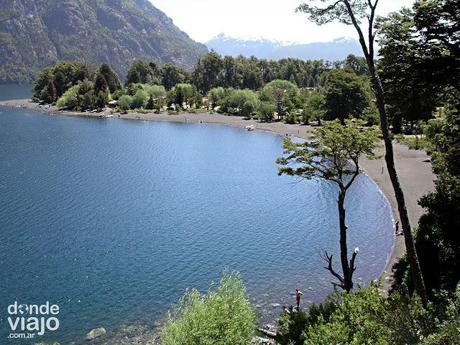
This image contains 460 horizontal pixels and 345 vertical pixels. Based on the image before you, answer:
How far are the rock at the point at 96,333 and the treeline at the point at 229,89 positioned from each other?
75.6 m

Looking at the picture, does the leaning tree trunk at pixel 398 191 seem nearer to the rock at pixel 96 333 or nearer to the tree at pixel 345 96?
the rock at pixel 96 333

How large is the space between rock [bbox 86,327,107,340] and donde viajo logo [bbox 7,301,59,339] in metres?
2.42

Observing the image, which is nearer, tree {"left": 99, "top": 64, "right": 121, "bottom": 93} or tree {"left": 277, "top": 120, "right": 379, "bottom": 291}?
tree {"left": 277, "top": 120, "right": 379, "bottom": 291}

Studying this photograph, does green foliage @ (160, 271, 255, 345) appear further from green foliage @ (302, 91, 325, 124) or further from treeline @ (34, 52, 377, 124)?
green foliage @ (302, 91, 325, 124)

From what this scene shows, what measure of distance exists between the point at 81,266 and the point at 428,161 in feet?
170

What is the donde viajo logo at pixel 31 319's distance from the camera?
26219 millimetres

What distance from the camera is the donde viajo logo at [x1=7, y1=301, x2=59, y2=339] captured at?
86.0ft

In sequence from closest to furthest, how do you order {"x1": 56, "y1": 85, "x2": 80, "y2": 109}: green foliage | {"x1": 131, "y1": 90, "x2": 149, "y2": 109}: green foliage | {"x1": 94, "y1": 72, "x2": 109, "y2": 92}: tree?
{"x1": 131, "y1": 90, "x2": 149, "y2": 109}: green foliage → {"x1": 56, "y1": 85, "x2": 80, "y2": 109}: green foliage → {"x1": 94, "y1": 72, "x2": 109, "y2": 92}: tree

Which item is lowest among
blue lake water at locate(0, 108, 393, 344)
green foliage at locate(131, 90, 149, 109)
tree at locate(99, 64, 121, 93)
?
blue lake water at locate(0, 108, 393, 344)

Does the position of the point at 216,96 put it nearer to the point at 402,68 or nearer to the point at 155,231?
the point at 155,231

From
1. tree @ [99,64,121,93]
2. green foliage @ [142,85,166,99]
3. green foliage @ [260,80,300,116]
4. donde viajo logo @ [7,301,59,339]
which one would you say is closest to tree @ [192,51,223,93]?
green foliage @ [142,85,166,99]

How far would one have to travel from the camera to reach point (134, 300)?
30.1m

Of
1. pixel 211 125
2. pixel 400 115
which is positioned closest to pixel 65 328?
pixel 400 115

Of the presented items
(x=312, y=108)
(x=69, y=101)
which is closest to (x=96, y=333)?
(x=312, y=108)
